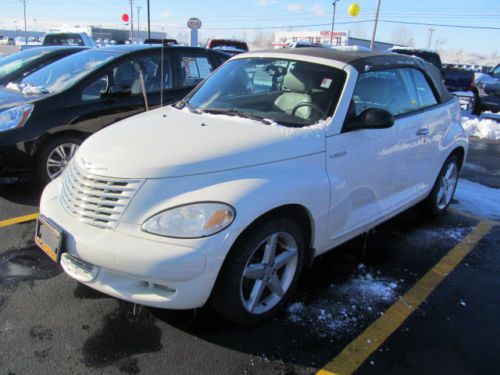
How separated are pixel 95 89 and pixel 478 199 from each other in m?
5.02

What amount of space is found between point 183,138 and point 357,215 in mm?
1458

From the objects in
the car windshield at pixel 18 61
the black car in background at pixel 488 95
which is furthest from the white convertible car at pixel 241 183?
the black car in background at pixel 488 95

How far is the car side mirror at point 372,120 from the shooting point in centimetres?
310

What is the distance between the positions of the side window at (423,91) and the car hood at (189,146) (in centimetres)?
173

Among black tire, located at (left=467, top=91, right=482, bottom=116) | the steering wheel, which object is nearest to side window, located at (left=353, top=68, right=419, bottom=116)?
the steering wheel

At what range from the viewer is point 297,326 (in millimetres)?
2818

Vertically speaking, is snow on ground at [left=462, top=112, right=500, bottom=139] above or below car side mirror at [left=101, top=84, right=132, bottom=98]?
below

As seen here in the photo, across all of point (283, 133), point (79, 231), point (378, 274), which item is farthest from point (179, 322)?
point (378, 274)

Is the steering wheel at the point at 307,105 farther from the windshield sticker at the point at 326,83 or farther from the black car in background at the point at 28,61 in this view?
the black car in background at the point at 28,61

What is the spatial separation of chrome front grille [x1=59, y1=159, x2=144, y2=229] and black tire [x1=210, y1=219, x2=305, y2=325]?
26.2 inches

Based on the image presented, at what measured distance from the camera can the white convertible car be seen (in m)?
2.36

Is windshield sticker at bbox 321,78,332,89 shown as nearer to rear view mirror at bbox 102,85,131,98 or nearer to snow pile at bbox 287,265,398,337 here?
snow pile at bbox 287,265,398,337

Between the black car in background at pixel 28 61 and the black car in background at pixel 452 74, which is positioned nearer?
the black car in background at pixel 28 61

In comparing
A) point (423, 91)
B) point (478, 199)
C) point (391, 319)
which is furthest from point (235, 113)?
point (478, 199)
